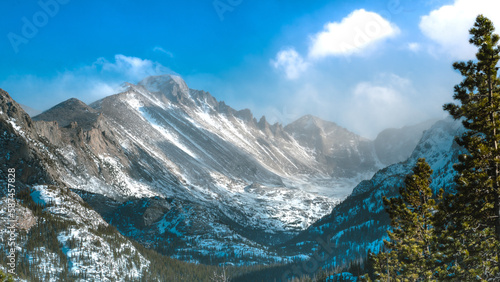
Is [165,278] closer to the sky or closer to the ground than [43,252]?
closer to the ground

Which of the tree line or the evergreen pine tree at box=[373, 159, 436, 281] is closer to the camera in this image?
the tree line

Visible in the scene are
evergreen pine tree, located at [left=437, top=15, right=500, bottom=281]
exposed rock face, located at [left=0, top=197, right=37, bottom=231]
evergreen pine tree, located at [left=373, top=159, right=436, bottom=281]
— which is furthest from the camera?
exposed rock face, located at [left=0, top=197, right=37, bottom=231]

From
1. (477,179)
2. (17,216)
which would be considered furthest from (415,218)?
(17,216)

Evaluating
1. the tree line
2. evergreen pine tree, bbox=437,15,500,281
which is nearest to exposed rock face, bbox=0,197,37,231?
the tree line

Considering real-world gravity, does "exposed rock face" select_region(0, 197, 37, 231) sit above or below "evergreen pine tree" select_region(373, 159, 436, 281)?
above

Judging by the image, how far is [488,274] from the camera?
25.5 m

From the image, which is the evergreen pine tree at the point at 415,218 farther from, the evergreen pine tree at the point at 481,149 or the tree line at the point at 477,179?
the evergreen pine tree at the point at 481,149

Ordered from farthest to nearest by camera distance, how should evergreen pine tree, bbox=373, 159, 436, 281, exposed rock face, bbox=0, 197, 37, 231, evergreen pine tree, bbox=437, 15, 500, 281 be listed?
exposed rock face, bbox=0, 197, 37, 231 → evergreen pine tree, bbox=373, 159, 436, 281 → evergreen pine tree, bbox=437, 15, 500, 281

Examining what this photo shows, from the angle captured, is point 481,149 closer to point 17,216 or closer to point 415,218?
point 415,218

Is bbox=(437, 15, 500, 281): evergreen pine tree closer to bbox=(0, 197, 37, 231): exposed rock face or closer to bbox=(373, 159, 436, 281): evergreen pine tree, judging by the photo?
bbox=(373, 159, 436, 281): evergreen pine tree

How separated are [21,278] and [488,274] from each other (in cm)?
11654

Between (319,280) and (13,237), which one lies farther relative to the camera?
(319,280)

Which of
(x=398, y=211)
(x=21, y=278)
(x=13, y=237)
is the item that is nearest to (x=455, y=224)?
(x=398, y=211)

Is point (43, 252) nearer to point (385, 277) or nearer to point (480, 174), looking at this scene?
point (385, 277)
